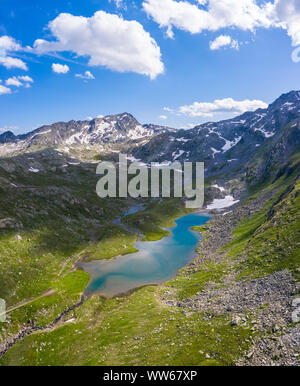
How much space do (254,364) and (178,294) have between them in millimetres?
33931

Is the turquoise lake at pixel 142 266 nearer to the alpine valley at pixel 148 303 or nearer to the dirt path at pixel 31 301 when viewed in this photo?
the alpine valley at pixel 148 303

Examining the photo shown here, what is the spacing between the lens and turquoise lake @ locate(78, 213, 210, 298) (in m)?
74.1

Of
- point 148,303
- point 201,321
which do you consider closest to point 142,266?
point 148,303

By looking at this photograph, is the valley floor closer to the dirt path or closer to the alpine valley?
the alpine valley

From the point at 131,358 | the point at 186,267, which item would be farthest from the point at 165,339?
the point at 186,267

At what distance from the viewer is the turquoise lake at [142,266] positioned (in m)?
74.1

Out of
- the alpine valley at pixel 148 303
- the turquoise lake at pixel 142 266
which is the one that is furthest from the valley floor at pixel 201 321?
the turquoise lake at pixel 142 266

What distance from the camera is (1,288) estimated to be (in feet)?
205

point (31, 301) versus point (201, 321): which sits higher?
point (201, 321)

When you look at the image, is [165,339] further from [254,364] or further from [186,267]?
[186,267]

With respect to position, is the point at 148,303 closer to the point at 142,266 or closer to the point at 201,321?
the point at 201,321

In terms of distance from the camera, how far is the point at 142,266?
8931 centimetres

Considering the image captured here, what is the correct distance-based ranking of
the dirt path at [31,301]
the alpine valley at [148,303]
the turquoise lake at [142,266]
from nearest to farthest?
the alpine valley at [148,303] → the dirt path at [31,301] → the turquoise lake at [142,266]
